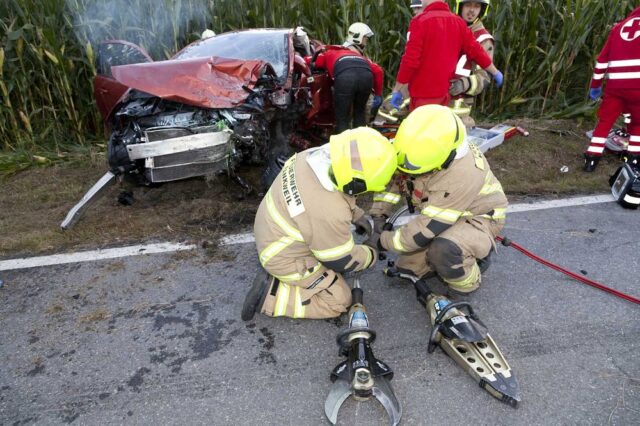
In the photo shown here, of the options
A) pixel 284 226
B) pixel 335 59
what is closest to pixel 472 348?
pixel 284 226

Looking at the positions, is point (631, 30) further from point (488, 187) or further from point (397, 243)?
point (397, 243)

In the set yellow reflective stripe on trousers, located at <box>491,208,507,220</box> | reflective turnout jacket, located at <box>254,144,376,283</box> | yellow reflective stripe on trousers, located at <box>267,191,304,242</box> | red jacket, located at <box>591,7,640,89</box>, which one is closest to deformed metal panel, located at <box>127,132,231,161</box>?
reflective turnout jacket, located at <box>254,144,376,283</box>

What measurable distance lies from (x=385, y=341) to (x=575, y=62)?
6284 mm

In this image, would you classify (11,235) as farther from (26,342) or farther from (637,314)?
(637,314)

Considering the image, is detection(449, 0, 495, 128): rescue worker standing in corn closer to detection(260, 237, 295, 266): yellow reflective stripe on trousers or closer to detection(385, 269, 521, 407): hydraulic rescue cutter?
detection(385, 269, 521, 407): hydraulic rescue cutter

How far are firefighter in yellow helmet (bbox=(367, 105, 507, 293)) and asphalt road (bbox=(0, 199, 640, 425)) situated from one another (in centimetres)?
38

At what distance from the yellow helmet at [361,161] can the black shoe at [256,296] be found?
873mm

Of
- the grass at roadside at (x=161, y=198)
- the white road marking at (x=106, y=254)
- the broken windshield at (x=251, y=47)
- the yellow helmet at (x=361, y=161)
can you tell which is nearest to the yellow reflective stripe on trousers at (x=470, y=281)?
the yellow helmet at (x=361, y=161)

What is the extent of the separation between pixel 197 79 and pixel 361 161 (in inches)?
91.7

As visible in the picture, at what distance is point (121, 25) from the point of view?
644cm

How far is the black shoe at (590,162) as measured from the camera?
5238mm

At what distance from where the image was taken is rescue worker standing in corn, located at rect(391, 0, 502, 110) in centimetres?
438

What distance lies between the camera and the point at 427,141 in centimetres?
264

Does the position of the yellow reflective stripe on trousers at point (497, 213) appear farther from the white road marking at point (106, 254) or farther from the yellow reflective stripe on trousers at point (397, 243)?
the white road marking at point (106, 254)
